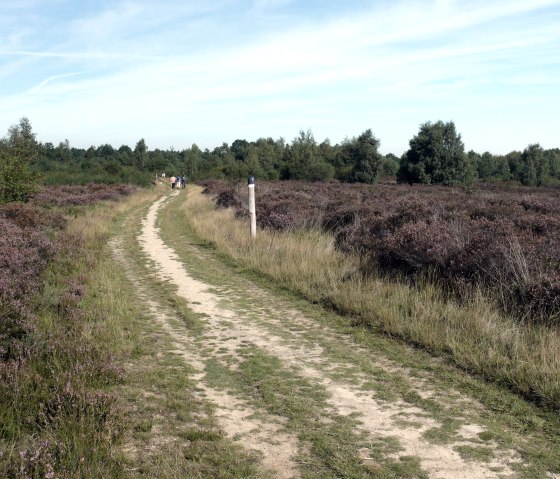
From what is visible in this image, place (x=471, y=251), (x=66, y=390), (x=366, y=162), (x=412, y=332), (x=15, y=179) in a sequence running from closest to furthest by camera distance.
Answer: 1. (x=66, y=390)
2. (x=412, y=332)
3. (x=471, y=251)
4. (x=15, y=179)
5. (x=366, y=162)

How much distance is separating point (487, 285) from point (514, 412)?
3454 millimetres

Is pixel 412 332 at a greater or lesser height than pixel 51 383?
lesser

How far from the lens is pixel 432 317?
669cm

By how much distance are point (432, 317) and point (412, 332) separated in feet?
1.54

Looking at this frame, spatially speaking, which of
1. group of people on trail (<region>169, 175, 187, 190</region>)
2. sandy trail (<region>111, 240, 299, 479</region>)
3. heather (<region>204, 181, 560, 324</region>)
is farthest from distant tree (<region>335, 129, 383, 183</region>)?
sandy trail (<region>111, 240, 299, 479</region>)

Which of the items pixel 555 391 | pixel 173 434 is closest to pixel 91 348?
pixel 173 434

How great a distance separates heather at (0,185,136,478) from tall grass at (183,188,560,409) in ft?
11.6

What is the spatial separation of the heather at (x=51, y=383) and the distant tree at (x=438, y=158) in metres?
50.8

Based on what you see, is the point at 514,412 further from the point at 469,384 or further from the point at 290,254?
the point at 290,254

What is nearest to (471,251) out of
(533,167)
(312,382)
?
(312,382)

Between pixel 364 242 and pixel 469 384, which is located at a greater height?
pixel 364 242

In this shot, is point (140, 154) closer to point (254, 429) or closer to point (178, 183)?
point (178, 183)

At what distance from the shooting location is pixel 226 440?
3844 mm

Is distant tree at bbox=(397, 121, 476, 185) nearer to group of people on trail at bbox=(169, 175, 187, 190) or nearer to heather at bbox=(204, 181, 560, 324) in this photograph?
group of people on trail at bbox=(169, 175, 187, 190)
